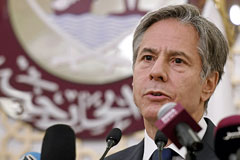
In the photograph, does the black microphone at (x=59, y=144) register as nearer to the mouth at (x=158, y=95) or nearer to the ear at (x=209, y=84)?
the mouth at (x=158, y=95)

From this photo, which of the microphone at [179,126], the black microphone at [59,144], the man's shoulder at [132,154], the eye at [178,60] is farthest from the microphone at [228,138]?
the man's shoulder at [132,154]

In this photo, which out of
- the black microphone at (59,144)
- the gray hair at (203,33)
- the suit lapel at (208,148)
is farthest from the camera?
the gray hair at (203,33)

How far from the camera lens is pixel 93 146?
3859 millimetres

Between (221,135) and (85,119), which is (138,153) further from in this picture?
(85,119)

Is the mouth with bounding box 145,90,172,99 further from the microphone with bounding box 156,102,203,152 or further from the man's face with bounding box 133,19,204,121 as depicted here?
the microphone with bounding box 156,102,203,152

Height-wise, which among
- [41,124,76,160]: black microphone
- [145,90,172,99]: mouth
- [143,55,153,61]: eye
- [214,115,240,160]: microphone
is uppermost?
[143,55,153,61]: eye

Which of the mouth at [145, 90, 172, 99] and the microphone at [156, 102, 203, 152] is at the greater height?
the mouth at [145, 90, 172, 99]

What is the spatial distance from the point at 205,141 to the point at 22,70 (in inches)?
101

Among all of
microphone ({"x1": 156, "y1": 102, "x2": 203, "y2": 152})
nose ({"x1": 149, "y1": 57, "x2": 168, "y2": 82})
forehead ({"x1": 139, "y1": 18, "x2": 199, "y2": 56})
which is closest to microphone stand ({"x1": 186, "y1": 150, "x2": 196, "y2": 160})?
microphone ({"x1": 156, "y1": 102, "x2": 203, "y2": 152})

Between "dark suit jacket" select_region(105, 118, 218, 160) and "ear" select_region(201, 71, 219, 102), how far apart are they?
0.08 meters

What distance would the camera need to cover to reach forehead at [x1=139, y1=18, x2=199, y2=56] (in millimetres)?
1828

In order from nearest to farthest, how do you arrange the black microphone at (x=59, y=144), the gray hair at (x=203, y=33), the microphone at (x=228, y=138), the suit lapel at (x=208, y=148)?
the microphone at (x=228, y=138) < the black microphone at (x=59, y=144) < the suit lapel at (x=208, y=148) < the gray hair at (x=203, y=33)

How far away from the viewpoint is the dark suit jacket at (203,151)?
5.70 feet

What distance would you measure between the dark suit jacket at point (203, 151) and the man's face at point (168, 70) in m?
0.08
